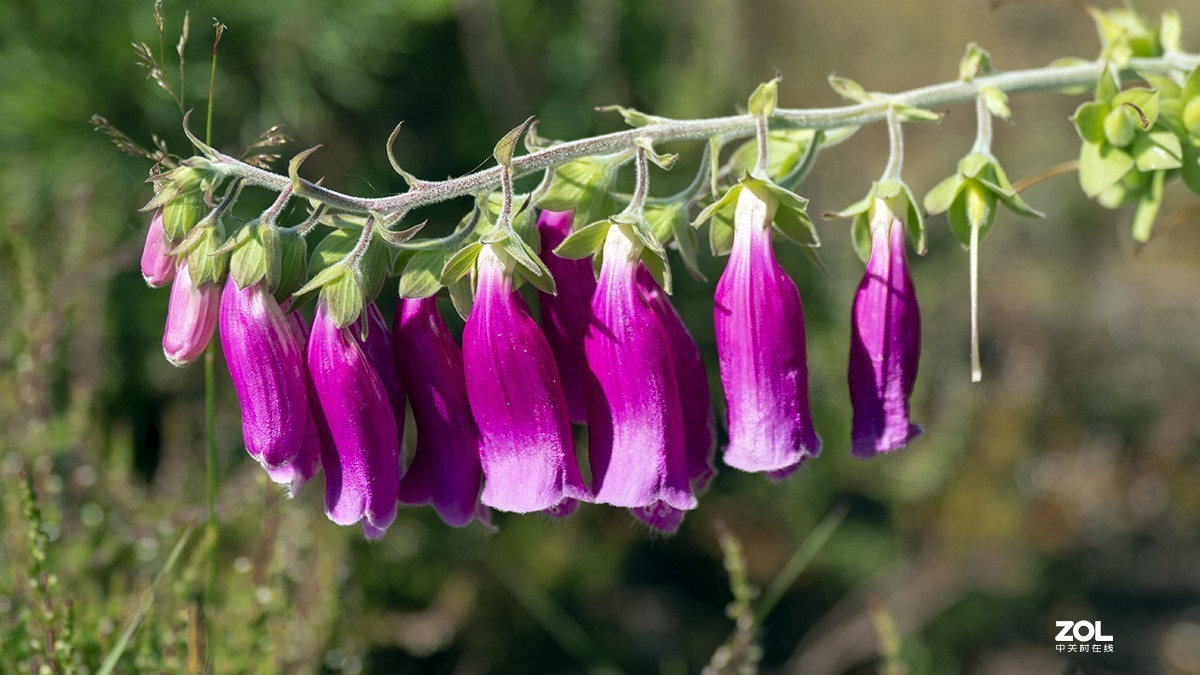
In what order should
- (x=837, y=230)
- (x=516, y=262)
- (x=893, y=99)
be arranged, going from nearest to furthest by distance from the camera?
1. (x=516, y=262)
2. (x=893, y=99)
3. (x=837, y=230)

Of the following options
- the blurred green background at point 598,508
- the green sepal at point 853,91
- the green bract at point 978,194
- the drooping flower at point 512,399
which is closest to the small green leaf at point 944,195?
the green bract at point 978,194

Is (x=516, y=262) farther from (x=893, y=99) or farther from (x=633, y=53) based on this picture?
(x=633, y=53)

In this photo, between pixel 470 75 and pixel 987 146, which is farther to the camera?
pixel 470 75

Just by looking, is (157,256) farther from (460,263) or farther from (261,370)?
(460,263)

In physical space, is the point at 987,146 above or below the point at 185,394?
below

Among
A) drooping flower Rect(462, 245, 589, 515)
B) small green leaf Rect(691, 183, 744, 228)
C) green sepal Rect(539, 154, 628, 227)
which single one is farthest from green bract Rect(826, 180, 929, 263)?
drooping flower Rect(462, 245, 589, 515)

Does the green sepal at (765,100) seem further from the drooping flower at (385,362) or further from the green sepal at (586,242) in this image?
the drooping flower at (385,362)

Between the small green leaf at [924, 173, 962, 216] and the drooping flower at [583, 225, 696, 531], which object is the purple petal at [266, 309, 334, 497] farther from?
the small green leaf at [924, 173, 962, 216]

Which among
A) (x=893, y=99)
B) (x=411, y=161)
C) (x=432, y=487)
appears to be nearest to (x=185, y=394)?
(x=411, y=161)
